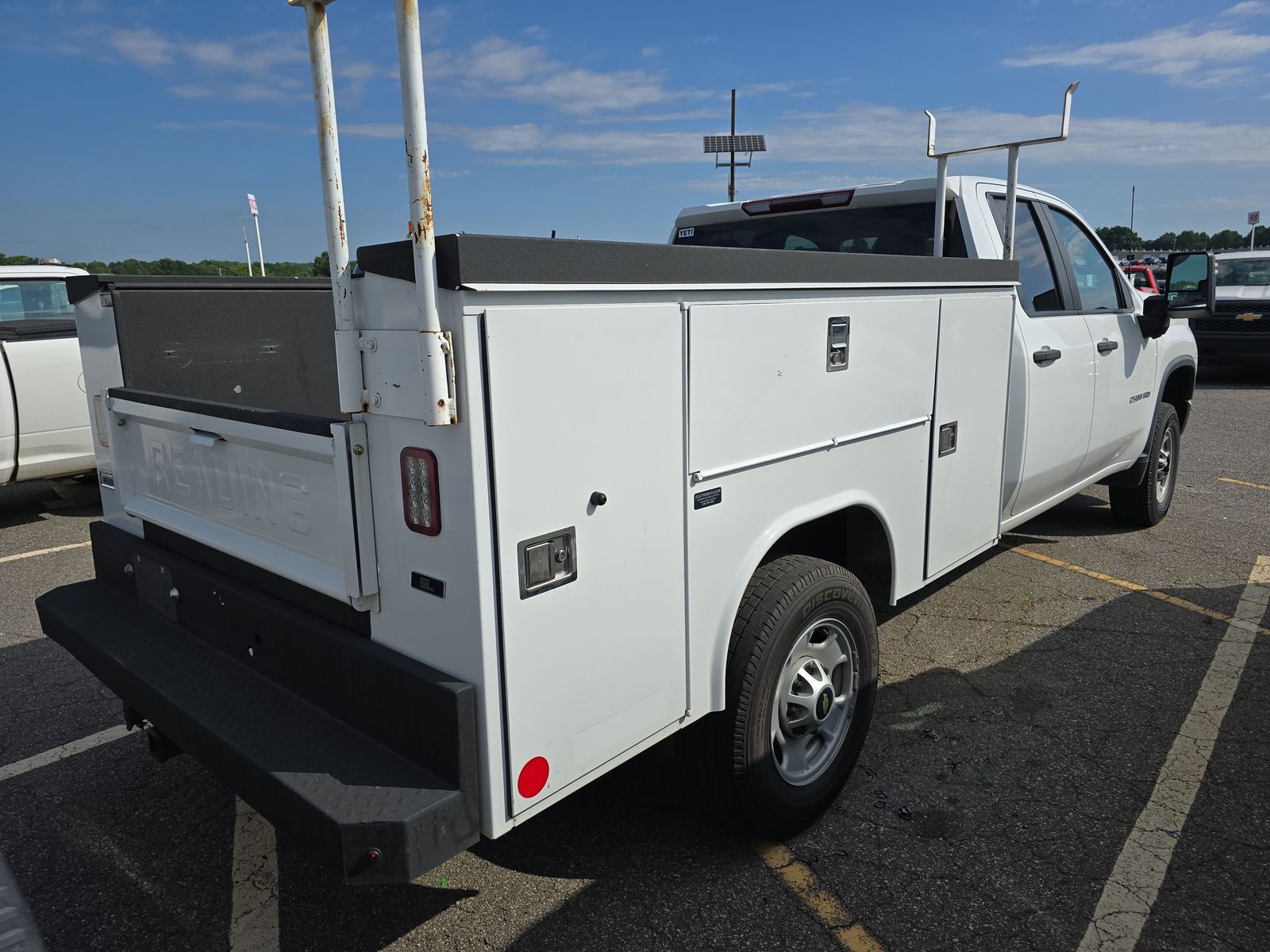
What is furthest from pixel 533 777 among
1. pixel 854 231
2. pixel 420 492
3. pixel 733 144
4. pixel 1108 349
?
pixel 733 144

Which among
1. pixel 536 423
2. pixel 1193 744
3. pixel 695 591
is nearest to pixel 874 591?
pixel 695 591

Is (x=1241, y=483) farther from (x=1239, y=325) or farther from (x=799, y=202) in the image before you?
(x=1239, y=325)

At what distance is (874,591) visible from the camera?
3.30 meters

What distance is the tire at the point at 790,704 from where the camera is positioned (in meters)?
2.57

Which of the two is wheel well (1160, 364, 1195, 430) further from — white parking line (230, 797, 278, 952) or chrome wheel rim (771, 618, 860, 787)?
white parking line (230, 797, 278, 952)

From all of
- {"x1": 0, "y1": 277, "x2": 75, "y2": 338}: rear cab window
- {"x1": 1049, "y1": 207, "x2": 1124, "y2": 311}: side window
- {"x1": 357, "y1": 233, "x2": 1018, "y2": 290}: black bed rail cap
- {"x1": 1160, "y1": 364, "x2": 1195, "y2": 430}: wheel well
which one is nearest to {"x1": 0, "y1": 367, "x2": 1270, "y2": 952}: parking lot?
{"x1": 357, "y1": 233, "x2": 1018, "y2": 290}: black bed rail cap

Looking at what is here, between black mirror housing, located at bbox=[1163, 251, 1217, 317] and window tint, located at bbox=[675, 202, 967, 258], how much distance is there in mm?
1805

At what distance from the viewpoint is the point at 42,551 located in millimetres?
6230

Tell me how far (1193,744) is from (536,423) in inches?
118

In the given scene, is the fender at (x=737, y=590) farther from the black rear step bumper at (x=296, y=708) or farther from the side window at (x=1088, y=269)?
the side window at (x=1088, y=269)

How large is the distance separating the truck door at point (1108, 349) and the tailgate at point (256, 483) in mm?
4086

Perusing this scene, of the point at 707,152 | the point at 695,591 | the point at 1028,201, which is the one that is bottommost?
the point at 695,591

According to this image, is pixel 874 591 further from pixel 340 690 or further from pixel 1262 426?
pixel 1262 426

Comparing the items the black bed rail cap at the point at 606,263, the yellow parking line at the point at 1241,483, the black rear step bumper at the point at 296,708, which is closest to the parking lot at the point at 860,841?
the black rear step bumper at the point at 296,708
